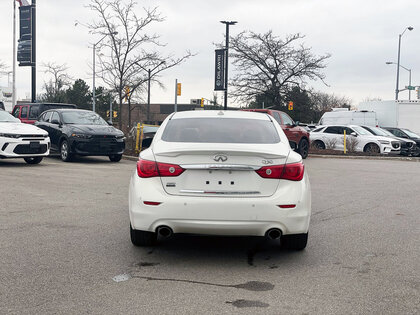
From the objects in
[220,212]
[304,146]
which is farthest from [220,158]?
[304,146]

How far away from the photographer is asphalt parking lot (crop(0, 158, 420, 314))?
4.12 m

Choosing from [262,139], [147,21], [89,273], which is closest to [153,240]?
[89,273]

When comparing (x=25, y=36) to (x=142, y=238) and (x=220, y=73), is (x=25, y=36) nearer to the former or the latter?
(x=220, y=73)

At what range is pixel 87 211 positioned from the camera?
8141 mm

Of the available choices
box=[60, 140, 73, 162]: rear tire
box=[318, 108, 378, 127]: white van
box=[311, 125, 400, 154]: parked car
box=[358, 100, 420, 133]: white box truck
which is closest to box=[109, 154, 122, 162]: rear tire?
box=[60, 140, 73, 162]: rear tire

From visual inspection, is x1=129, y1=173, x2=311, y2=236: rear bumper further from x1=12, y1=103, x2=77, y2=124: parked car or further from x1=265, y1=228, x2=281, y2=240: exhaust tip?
x1=12, y1=103, x2=77, y2=124: parked car

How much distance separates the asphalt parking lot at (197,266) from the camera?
4125mm

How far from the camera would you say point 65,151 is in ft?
54.4

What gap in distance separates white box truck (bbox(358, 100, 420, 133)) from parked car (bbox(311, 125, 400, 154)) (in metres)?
7.11

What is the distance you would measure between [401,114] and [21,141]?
25.3 meters

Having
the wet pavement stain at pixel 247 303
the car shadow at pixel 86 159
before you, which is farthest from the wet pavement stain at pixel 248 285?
the car shadow at pixel 86 159

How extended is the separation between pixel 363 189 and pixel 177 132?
7.15 m

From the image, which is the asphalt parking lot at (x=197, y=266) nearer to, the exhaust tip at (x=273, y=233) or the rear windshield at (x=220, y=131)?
the exhaust tip at (x=273, y=233)

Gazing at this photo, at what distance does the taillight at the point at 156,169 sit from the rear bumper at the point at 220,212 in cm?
7
